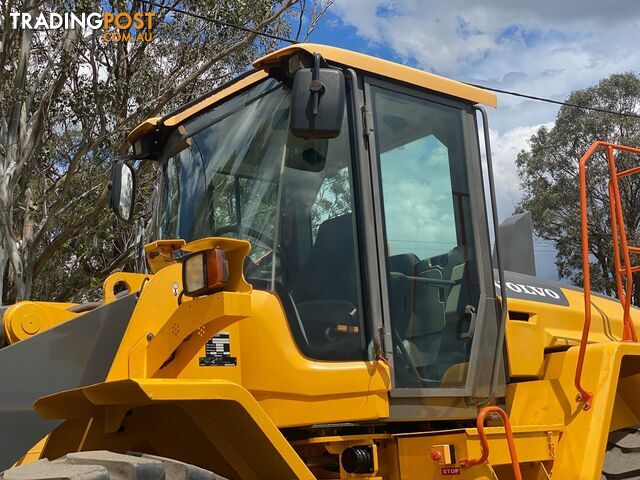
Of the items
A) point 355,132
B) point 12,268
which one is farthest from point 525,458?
point 12,268

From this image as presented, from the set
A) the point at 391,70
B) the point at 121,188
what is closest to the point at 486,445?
the point at 391,70

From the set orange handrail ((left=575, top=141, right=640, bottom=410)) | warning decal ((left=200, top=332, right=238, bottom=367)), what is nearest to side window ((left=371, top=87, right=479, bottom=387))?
orange handrail ((left=575, top=141, right=640, bottom=410))

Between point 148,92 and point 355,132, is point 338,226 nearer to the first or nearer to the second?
point 355,132

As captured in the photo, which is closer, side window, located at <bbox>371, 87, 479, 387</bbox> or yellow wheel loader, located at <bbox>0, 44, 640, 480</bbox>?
yellow wheel loader, located at <bbox>0, 44, 640, 480</bbox>

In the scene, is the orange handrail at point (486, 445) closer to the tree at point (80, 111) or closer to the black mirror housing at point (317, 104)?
the black mirror housing at point (317, 104)

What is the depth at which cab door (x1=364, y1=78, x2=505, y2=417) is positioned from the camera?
3518 mm

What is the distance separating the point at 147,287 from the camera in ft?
10.4

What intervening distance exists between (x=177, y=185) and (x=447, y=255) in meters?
1.55

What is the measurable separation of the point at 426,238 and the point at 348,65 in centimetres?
96

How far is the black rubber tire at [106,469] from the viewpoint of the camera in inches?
91.0

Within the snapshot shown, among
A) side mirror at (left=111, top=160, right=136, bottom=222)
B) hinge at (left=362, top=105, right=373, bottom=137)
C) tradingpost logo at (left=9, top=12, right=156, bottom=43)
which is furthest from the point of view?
tradingpost logo at (left=9, top=12, right=156, bottom=43)

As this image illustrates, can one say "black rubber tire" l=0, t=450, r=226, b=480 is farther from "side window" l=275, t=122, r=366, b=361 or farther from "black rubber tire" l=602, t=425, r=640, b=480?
"black rubber tire" l=602, t=425, r=640, b=480

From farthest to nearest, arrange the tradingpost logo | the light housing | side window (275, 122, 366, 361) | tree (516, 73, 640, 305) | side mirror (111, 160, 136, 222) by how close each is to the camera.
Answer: tree (516, 73, 640, 305)
the tradingpost logo
side mirror (111, 160, 136, 222)
side window (275, 122, 366, 361)
the light housing

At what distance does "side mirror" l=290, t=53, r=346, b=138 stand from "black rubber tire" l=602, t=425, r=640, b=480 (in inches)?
100
